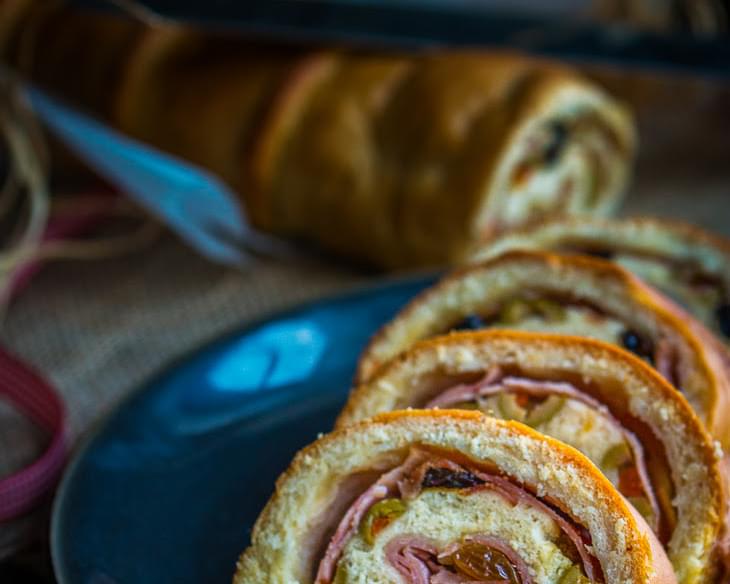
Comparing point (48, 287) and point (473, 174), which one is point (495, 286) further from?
point (48, 287)

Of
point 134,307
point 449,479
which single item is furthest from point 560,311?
point 134,307

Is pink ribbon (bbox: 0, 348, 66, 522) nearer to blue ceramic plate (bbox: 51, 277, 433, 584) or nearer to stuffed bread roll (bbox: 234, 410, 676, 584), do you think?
blue ceramic plate (bbox: 51, 277, 433, 584)

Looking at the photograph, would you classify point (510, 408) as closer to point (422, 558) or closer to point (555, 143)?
point (422, 558)

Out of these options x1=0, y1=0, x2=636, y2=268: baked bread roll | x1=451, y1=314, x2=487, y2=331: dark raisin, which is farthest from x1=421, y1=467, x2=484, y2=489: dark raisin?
x1=0, y1=0, x2=636, y2=268: baked bread roll

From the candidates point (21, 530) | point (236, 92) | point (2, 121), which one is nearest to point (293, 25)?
point (236, 92)

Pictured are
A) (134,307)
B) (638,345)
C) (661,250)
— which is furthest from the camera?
(134,307)

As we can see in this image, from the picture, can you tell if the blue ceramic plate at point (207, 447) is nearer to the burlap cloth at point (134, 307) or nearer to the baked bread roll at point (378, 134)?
the burlap cloth at point (134, 307)

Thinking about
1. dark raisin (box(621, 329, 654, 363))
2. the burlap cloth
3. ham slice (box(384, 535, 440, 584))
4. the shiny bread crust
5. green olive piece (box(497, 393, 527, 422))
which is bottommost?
the burlap cloth
